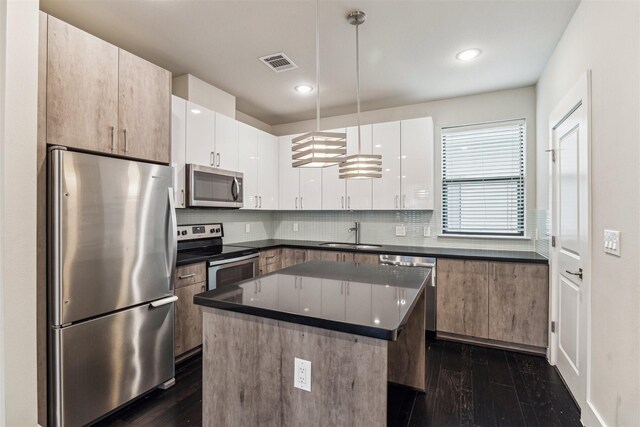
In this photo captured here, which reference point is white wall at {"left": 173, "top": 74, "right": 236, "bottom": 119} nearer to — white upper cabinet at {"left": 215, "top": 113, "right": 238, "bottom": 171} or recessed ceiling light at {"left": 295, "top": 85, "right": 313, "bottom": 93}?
white upper cabinet at {"left": 215, "top": 113, "right": 238, "bottom": 171}

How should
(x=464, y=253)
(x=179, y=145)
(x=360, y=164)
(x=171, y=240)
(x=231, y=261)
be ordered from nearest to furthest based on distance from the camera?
(x=360, y=164) < (x=171, y=240) < (x=179, y=145) < (x=231, y=261) < (x=464, y=253)

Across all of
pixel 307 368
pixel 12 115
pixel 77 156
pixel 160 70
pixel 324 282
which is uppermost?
pixel 160 70

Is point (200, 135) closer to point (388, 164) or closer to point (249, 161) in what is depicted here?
point (249, 161)

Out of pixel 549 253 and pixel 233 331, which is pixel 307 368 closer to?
pixel 233 331

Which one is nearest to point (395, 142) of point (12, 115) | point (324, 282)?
point (324, 282)

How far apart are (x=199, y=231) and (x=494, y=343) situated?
10.6 ft

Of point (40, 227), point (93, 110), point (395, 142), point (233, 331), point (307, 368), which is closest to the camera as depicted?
point (307, 368)

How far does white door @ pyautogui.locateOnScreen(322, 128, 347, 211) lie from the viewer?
4098 mm

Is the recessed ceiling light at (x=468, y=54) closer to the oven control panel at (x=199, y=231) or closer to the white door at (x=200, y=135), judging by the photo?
the white door at (x=200, y=135)

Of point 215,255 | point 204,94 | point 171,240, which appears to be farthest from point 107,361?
point 204,94

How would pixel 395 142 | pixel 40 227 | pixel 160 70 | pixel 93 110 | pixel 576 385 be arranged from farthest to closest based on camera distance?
pixel 395 142, pixel 160 70, pixel 576 385, pixel 93 110, pixel 40 227

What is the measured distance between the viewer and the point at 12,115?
63.4 inches

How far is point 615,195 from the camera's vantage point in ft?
5.33

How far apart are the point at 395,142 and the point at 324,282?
2434 millimetres
